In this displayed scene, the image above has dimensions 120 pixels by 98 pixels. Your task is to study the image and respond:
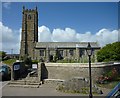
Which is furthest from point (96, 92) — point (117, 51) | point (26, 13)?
point (26, 13)

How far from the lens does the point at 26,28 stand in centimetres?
8056

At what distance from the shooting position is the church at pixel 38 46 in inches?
2992

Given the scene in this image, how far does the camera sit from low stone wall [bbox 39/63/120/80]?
24.5 meters

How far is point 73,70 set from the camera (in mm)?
25016

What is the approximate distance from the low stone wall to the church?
47.8m

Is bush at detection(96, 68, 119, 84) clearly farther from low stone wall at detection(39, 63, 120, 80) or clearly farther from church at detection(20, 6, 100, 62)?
church at detection(20, 6, 100, 62)

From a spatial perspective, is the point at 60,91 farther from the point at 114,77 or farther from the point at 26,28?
the point at 26,28

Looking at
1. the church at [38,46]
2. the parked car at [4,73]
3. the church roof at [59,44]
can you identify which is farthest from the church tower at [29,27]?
the parked car at [4,73]

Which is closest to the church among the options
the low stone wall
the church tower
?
the church tower

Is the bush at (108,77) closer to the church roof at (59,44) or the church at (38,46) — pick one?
the church at (38,46)

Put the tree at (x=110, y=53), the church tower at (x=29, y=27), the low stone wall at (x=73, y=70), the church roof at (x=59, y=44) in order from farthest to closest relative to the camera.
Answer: the church tower at (x=29, y=27), the church roof at (x=59, y=44), the tree at (x=110, y=53), the low stone wall at (x=73, y=70)

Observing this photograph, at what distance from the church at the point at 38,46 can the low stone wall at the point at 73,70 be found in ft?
157

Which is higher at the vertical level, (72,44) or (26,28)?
(26,28)

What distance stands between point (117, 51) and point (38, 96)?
126ft
